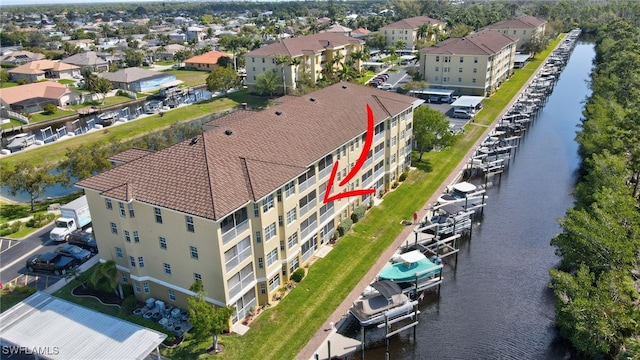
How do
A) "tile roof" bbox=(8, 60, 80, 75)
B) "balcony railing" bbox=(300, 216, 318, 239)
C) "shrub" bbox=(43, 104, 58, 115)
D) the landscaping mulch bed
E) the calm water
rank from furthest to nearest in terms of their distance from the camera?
"tile roof" bbox=(8, 60, 80, 75) < "shrub" bbox=(43, 104, 58, 115) < "balcony railing" bbox=(300, 216, 318, 239) < the landscaping mulch bed < the calm water

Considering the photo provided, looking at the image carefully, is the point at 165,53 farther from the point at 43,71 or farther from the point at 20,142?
the point at 20,142

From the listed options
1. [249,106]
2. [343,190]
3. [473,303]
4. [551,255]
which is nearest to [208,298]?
[343,190]

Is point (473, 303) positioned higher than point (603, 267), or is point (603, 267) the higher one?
point (603, 267)

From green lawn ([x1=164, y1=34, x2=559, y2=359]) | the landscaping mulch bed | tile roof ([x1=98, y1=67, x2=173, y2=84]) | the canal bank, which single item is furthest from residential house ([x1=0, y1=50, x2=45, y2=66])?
the canal bank

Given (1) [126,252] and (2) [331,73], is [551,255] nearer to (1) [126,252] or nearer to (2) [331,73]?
(1) [126,252]

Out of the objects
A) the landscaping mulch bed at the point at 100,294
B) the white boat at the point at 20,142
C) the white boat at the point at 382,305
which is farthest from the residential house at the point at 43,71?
the white boat at the point at 382,305

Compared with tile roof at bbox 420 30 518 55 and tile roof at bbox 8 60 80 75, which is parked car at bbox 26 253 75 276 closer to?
tile roof at bbox 420 30 518 55

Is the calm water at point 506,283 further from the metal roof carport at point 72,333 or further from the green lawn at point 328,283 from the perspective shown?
the metal roof carport at point 72,333
